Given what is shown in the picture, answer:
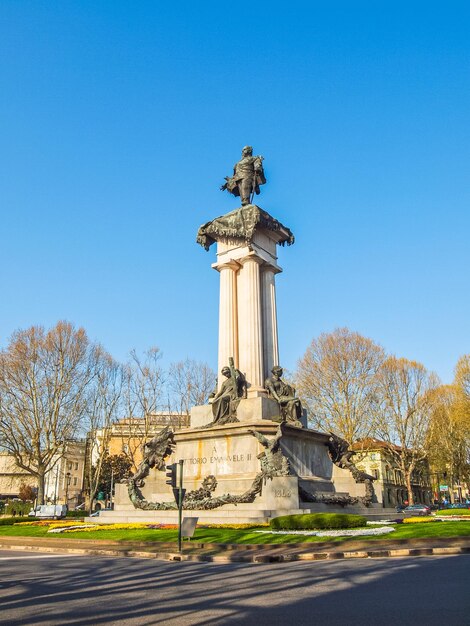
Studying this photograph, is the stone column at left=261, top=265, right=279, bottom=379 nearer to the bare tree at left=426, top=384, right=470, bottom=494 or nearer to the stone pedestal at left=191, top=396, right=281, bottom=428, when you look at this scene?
the stone pedestal at left=191, top=396, right=281, bottom=428

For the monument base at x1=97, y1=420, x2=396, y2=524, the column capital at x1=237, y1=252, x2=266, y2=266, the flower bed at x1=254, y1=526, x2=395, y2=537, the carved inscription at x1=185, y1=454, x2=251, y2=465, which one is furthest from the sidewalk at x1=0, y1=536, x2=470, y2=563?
the column capital at x1=237, y1=252, x2=266, y2=266

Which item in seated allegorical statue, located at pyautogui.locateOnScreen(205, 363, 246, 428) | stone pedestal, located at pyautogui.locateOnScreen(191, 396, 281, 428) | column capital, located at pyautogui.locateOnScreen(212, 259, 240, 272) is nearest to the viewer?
stone pedestal, located at pyautogui.locateOnScreen(191, 396, 281, 428)

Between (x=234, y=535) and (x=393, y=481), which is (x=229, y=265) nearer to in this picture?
(x=234, y=535)

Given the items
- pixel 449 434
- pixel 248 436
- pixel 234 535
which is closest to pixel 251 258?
pixel 248 436

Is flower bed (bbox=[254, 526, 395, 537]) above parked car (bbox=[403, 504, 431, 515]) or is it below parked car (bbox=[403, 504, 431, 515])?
above

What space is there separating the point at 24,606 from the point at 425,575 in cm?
651

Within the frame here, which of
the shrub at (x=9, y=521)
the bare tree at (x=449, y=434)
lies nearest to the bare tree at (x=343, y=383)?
the bare tree at (x=449, y=434)

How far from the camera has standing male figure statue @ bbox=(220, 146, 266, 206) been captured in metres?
31.4

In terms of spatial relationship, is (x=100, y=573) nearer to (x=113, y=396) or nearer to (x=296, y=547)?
(x=296, y=547)

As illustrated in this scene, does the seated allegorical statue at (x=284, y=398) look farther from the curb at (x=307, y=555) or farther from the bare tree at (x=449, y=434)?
the bare tree at (x=449, y=434)

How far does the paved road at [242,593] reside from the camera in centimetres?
675

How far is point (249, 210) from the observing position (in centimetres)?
2944

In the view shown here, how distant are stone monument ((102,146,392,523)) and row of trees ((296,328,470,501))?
18.2m

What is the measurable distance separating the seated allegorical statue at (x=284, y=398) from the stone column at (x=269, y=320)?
1423 millimetres
